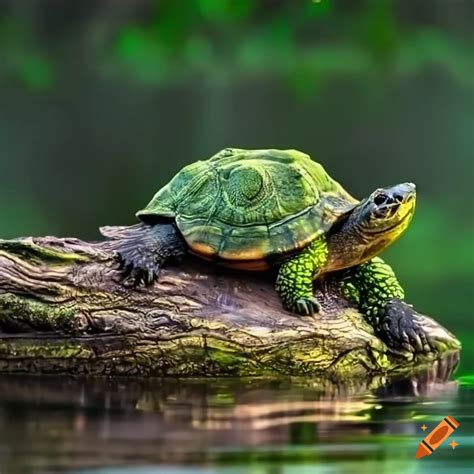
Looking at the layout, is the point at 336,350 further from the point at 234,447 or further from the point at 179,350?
the point at 234,447

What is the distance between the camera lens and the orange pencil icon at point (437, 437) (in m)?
1.79

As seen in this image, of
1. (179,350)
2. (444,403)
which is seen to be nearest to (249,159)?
(179,350)

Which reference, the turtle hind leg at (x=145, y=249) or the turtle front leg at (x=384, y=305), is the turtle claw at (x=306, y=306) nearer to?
the turtle front leg at (x=384, y=305)

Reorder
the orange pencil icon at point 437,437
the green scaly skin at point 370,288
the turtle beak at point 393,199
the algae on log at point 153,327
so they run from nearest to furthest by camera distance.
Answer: the orange pencil icon at point 437,437, the algae on log at point 153,327, the turtle beak at point 393,199, the green scaly skin at point 370,288

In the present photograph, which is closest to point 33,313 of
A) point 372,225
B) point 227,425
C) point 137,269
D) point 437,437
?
point 137,269

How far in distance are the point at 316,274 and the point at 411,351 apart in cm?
41

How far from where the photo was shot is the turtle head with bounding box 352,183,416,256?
2.71 meters

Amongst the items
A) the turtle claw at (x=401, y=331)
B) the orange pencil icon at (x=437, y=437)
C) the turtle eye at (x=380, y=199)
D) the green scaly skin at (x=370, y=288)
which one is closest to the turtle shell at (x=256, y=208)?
the turtle eye at (x=380, y=199)

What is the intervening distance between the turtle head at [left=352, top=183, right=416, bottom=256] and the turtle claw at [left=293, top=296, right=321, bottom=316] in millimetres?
266

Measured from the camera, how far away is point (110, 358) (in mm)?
2602

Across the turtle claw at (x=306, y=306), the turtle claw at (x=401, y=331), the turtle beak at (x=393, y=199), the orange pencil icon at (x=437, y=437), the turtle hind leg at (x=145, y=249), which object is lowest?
the orange pencil icon at (x=437, y=437)

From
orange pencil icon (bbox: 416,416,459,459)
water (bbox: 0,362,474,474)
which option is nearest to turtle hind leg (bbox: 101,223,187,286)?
water (bbox: 0,362,474,474)

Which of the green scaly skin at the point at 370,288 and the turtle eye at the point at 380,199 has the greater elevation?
the turtle eye at the point at 380,199

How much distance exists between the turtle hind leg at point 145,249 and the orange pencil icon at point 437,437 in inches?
41.8
